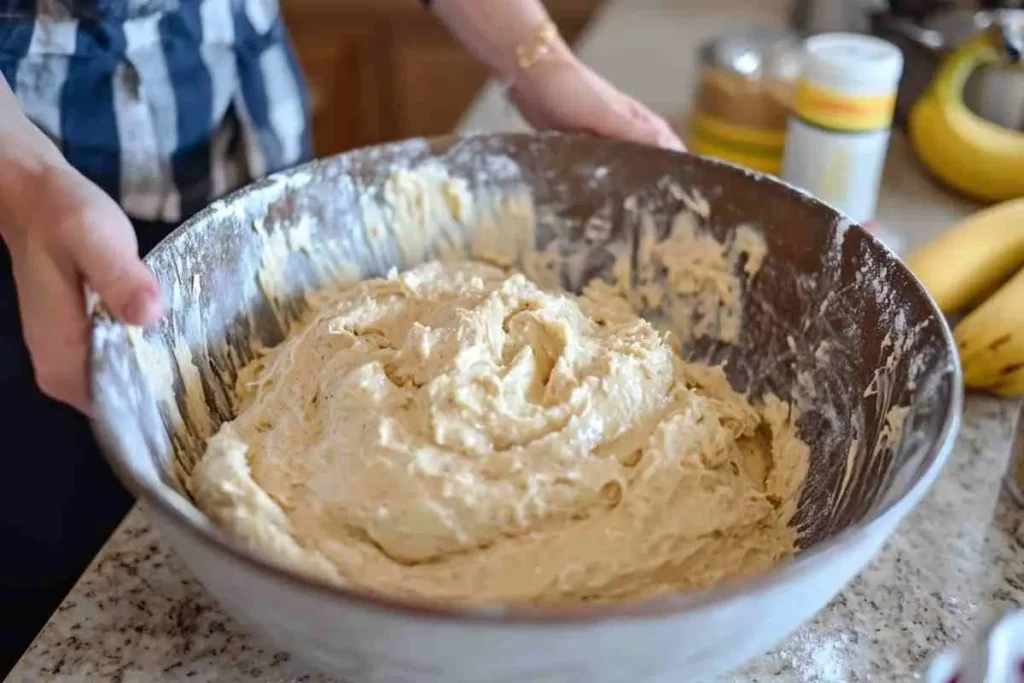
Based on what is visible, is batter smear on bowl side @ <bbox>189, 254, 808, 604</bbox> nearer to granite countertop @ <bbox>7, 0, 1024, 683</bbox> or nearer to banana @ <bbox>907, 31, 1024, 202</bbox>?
granite countertop @ <bbox>7, 0, 1024, 683</bbox>

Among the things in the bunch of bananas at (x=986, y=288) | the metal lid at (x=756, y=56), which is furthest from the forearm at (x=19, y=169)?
the metal lid at (x=756, y=56)

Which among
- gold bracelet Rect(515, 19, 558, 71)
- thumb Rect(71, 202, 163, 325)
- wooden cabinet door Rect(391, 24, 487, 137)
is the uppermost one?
thumb Rect(71, 202, 163, 325)

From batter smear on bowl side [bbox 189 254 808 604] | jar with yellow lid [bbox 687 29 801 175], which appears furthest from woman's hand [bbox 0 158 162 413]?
jar with yellow lid [bbox 687 29 801 175]

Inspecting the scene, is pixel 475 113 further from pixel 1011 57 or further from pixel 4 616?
pixel 4 616

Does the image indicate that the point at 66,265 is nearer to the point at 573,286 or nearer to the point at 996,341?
the point at 573,286

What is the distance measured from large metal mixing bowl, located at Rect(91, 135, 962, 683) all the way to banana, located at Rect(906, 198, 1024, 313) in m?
0.20

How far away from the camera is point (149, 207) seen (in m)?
1.03

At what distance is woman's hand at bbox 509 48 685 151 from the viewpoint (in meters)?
1.03

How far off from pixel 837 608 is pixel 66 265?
59 cm

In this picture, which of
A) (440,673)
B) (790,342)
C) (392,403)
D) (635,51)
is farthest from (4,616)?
(635,51)

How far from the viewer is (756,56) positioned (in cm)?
139

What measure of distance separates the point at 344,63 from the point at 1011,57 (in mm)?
1383

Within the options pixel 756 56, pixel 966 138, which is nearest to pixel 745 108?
pixel 756 56

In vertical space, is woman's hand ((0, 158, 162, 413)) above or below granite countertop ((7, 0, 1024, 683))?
above
